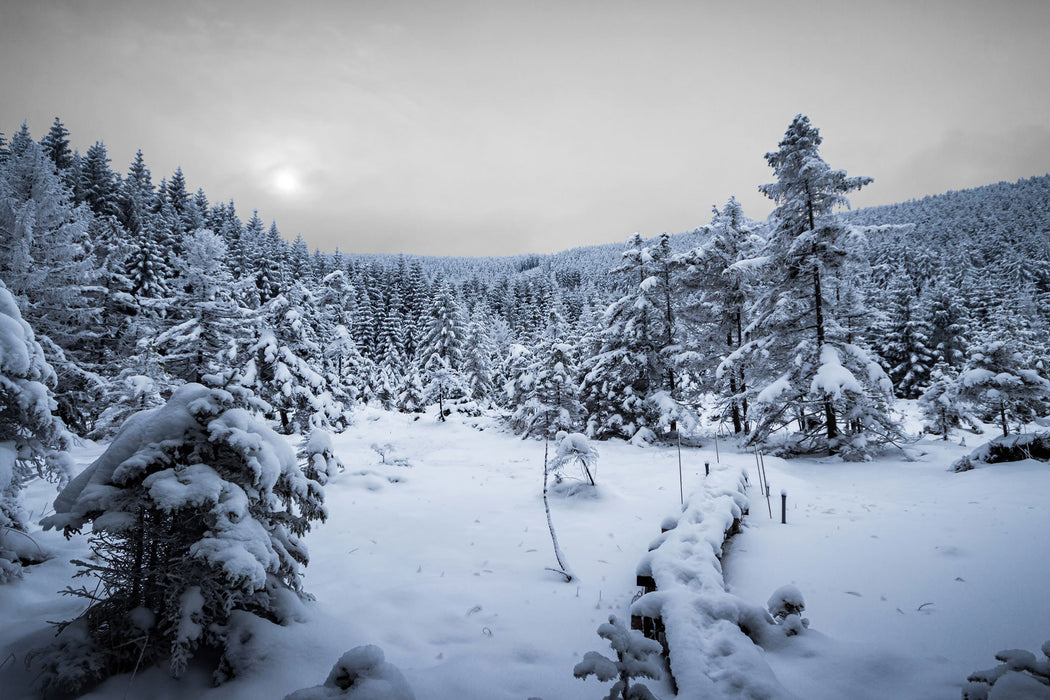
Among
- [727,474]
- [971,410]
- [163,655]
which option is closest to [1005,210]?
[971,410]

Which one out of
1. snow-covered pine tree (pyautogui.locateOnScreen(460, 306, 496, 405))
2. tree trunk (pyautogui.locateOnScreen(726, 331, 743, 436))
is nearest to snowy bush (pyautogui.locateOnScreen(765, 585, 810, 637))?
tree trunk (pyautogui.locateOnScreen(726, 331, 743, 436))

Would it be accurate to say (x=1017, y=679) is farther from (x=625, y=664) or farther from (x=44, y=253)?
(x=44, y=253)

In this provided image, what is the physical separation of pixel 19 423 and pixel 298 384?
14695mm

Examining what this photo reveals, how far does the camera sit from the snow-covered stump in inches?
115

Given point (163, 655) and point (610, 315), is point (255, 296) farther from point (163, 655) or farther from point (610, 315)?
point (163, 655)

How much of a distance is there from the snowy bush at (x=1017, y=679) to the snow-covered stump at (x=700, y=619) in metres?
1.02

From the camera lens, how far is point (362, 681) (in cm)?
253

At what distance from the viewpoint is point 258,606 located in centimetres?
362

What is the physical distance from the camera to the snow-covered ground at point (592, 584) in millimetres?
3281

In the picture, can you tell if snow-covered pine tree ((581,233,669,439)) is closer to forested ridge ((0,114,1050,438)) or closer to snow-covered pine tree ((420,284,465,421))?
forested ridge ((0,114,1050,438))

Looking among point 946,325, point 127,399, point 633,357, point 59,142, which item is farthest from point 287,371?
point 59,142

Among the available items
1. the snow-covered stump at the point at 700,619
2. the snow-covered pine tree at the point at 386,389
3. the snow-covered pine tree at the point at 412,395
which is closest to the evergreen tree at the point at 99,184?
the snow-covered pine tree at the point at 386,389

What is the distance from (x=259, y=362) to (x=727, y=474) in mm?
17676

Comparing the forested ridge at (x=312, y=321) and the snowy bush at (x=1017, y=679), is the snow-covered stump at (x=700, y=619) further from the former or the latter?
the forested ridge at (x=312, y=321)
